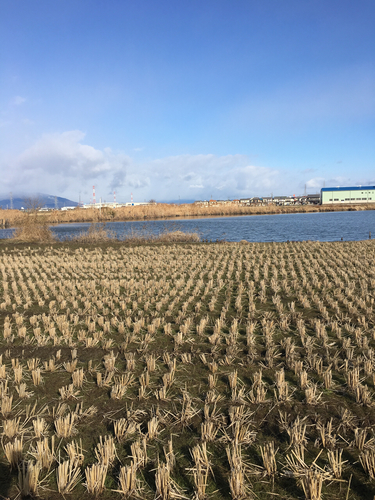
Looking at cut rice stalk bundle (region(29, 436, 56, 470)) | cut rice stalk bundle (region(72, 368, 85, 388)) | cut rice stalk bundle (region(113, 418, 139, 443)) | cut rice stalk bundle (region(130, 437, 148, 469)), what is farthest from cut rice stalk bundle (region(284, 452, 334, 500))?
cut rice stalk bundle (region(72, 368, 85, 388))

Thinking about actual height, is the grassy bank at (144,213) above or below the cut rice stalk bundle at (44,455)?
above

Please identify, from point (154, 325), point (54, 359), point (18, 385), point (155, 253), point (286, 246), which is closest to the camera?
point (18, 385)

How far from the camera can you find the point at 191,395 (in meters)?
4.97

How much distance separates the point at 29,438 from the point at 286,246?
1904cm

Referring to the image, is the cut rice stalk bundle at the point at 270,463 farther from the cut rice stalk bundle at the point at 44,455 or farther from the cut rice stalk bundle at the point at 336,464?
the cut rice stalk bundle at the point at 44,455

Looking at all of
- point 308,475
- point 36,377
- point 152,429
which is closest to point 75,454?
point 152,429

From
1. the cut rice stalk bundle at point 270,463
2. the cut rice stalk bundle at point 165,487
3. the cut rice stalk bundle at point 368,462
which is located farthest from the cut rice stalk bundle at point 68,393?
the cut rice stalk bundle at point 368,462

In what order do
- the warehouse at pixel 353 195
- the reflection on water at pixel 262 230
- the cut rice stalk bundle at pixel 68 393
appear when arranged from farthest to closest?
the warehouse at pixel 353 195 < the reflection on water at pixel 262 230 < the cut rice stalk bundle at pixel 68 393

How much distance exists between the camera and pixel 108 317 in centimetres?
880

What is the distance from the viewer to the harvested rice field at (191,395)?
11.2 ft

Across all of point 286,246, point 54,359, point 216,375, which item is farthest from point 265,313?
point 286,246

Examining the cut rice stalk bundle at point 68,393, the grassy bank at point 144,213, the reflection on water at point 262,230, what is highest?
the grassy bank at point 144,213

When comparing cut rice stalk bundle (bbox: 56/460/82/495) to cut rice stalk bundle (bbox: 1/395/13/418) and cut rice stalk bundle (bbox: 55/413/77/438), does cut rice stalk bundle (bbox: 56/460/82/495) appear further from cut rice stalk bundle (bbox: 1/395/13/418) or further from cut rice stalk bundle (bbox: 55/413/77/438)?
cut rice stalk bundle (bbox: 1/395/13/418)

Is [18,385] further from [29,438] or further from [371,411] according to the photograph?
[371,411]
